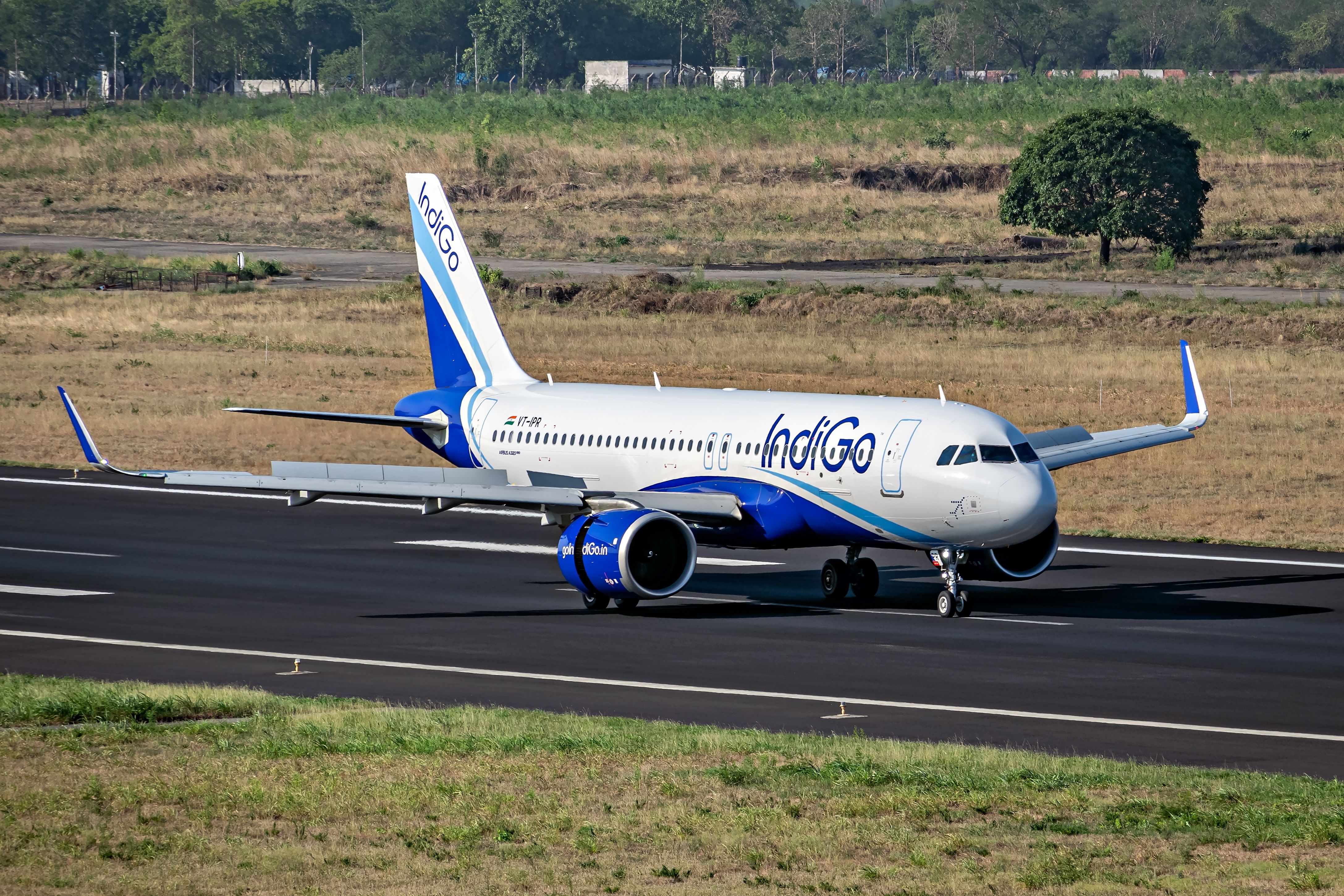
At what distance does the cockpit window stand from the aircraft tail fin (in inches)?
568

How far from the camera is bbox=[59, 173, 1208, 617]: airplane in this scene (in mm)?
36281

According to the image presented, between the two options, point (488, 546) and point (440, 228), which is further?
point (488, 546)

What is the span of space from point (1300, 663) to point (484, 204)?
127156mm

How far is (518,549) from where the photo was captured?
1908 inches

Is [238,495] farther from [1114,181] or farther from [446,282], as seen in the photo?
[1114,181]

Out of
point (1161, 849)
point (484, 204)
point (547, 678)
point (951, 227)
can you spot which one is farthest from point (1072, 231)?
point (1161, 849)

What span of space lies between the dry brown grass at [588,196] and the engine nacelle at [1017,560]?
7612 cm

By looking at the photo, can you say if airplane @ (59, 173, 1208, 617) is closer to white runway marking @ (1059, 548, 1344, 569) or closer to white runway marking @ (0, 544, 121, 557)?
white runway marking @ (1059, 548, 1344, 569)

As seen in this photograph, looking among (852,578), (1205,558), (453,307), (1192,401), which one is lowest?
(1205,558)

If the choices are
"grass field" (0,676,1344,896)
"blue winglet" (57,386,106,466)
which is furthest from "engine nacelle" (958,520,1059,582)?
"blue winglet" (57,386,106,466)

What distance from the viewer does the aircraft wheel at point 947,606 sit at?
37719mm

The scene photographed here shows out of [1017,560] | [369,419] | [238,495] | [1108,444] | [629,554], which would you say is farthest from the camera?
[238,495]

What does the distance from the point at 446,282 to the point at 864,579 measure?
14.8 meters

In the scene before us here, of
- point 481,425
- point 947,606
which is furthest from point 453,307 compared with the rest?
point 947,606
